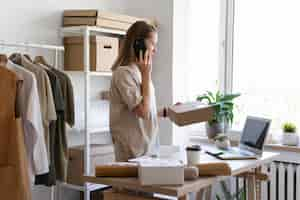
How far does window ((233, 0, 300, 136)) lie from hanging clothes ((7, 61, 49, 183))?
1.97 metres

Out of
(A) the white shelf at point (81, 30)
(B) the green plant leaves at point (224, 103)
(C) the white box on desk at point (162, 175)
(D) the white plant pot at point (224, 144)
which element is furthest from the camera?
(B) the green plant leaves at point (224, 103)

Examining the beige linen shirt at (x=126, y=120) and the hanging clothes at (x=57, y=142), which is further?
the hanging clothes at (x=57, y=142)

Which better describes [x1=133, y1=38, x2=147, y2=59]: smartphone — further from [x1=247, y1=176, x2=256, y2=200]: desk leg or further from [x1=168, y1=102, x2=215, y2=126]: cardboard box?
[x1=247, y1=176, x2=256, y2=200]: desk leg

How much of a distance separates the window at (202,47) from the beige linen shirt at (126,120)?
1.65m

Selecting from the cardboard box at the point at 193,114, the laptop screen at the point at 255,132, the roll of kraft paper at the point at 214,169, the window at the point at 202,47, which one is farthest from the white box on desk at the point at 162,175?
the window at the point at 202,47

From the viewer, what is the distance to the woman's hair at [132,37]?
258cm

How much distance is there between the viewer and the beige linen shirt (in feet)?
8.33

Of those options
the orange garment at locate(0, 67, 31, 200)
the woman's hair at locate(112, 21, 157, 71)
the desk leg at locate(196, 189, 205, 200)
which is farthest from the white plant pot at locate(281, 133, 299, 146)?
the orange garment at locate(0, 67, 31, 200)

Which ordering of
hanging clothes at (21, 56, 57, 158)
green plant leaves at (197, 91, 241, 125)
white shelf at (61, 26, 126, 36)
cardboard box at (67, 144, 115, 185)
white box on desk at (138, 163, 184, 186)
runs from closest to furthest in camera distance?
white box on desk at (138, 163, 184, 186), hanging clothes at (21, 56, 57, 158), white shelf at (61, 26, 126, 36), cardboard box at (67, 144, 115, 185), green plant leaves at (197, 91, 241, 125)

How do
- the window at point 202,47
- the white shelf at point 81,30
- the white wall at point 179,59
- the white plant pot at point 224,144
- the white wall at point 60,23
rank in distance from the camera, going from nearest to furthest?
the white plant pot at point 224,144 < the white wall at point 60,23 < the white shelf at point 81,30 < the white wall at point 179,59 < the window at point 202,47

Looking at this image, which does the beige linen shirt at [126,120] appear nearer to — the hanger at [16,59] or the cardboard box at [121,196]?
the cardboard box at [121,196]

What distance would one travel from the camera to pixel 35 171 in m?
2.68

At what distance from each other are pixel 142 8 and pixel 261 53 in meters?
1.12

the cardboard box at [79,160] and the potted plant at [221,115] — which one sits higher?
the potted plant at [221,115]
